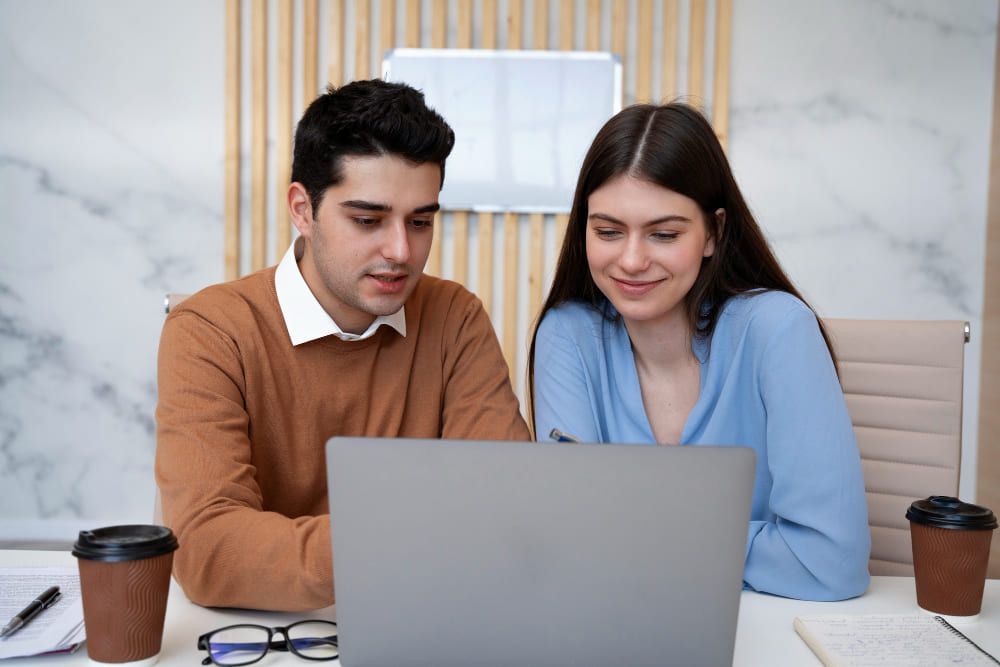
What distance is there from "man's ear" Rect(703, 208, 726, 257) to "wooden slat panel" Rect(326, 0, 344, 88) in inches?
81.0

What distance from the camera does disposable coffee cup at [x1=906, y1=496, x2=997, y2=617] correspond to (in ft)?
3.45

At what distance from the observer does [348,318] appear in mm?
1552

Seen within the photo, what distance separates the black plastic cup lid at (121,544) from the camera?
84 cm

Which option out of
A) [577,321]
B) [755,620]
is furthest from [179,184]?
[755,620]

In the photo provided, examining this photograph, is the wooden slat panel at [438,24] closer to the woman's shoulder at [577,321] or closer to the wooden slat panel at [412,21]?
the wooden slat panel at [412,21]

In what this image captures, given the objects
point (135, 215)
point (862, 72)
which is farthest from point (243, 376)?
point (862, 72)

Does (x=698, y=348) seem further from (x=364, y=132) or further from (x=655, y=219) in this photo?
(x=364, y=132)

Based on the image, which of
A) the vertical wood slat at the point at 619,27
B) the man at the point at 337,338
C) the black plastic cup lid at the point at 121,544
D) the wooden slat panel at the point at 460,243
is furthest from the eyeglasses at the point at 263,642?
the vertical wood slat at the point at 619,27

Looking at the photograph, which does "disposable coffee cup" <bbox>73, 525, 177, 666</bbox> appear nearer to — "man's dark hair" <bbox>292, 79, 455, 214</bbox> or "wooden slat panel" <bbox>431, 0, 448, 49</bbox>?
"man's dark hair" <bbox>292, 79, 455, 214</bbox>

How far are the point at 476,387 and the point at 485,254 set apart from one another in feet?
5.65

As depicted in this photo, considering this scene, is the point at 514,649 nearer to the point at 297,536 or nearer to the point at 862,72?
the point at 297,536

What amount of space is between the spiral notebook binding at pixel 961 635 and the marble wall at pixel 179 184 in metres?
2.42

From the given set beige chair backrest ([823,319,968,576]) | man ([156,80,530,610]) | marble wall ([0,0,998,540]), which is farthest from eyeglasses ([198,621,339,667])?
marble wall ([0,0,998,540])

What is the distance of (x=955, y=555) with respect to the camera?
3.47ft
